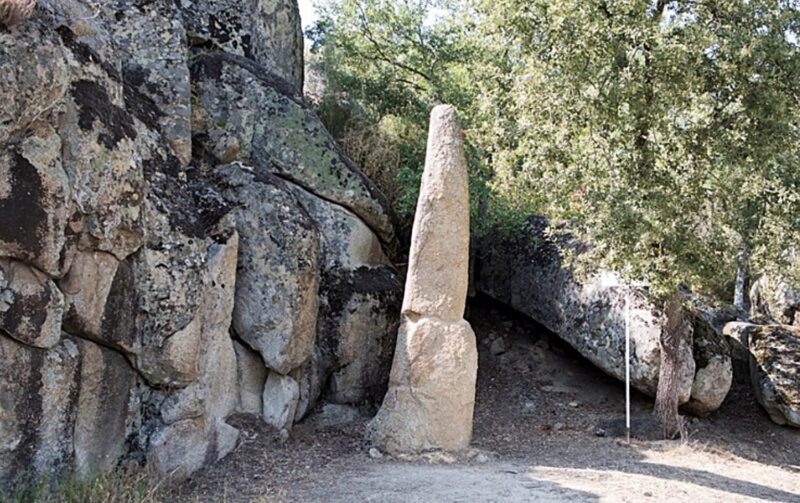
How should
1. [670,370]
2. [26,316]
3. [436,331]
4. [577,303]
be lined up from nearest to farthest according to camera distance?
1. [26,316]
2. [436,331]
3. [670,370]
4. [577,303]

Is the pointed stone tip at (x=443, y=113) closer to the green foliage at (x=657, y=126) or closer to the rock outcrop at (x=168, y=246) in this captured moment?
the green foliage at (x=657, y=126)

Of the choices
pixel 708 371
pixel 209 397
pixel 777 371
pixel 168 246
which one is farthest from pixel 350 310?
pixel 777 371

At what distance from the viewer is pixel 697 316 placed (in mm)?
11227

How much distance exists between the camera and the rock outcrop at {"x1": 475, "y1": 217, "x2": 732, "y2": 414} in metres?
10.5

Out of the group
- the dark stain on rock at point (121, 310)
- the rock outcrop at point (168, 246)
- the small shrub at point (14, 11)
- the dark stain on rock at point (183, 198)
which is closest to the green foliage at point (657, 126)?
the rock outcrop at point (168, 246)

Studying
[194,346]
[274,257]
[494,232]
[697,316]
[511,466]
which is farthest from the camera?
[494,232]

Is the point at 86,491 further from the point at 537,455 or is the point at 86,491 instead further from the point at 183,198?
the point at 537,455

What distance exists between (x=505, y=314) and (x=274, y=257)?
5.85 metres

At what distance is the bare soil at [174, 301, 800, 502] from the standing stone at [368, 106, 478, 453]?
1.15ft

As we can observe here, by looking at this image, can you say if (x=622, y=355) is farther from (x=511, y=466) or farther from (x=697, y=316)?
(x=511, y=466)

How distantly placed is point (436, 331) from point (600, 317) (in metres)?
3.48

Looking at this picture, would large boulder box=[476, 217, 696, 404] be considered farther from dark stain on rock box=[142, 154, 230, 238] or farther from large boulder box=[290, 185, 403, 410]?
dark stain on rock box=[142, 154, 230, 238]

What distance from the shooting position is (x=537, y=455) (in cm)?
896

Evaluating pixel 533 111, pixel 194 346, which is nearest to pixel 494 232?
pixel 533 111
